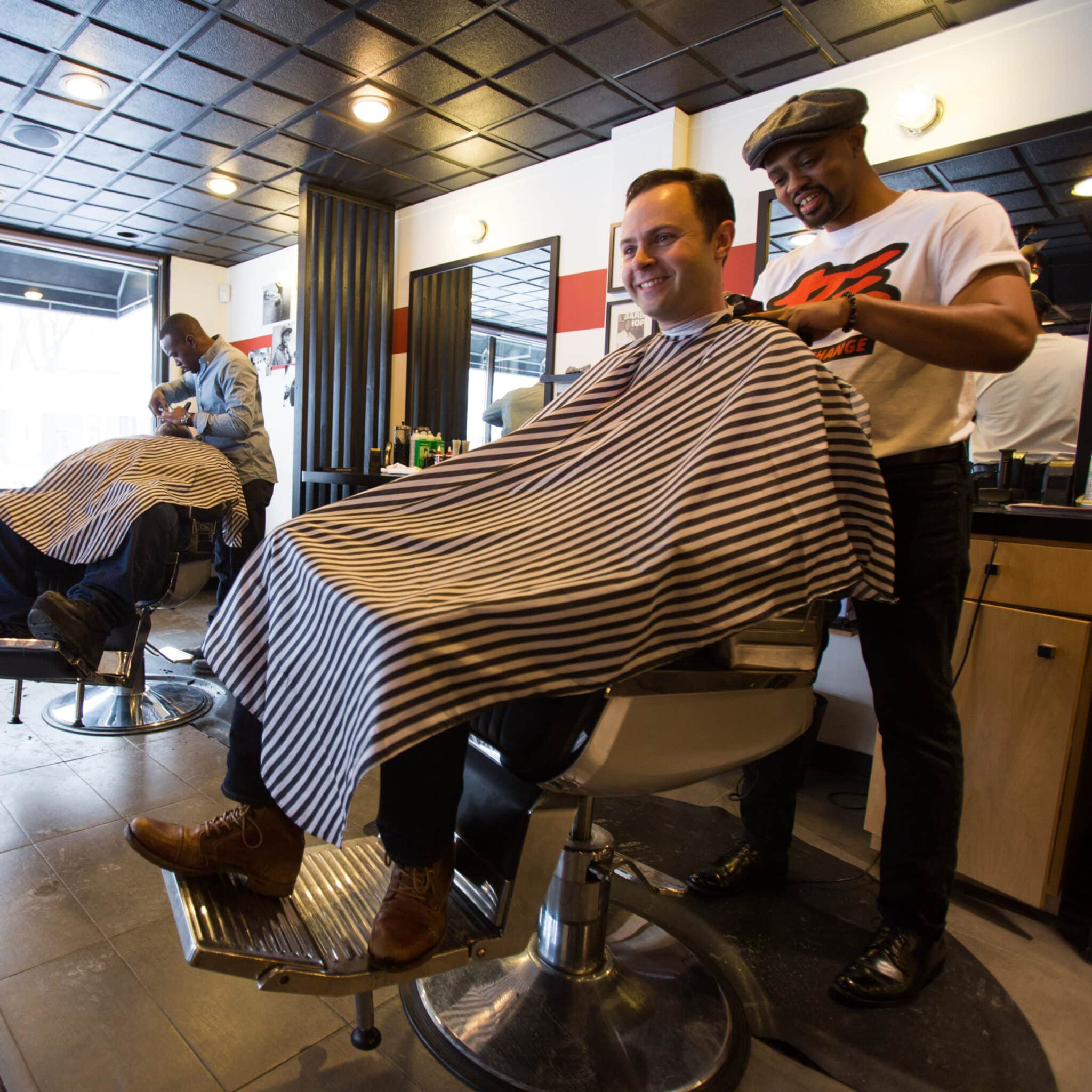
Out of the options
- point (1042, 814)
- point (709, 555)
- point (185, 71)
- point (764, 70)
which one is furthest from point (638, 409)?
point (185, 71)

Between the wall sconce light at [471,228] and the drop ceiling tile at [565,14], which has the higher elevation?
the drop ceiling tile at [565,14]

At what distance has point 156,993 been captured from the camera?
1295 millimetres

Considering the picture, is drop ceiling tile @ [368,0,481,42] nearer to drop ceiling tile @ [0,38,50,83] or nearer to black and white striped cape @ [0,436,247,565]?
drop ceiling tile @ [0,38,50,83]

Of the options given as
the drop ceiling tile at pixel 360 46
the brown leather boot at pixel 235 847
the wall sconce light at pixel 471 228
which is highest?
the drop ceiling tile at pixel 360 46

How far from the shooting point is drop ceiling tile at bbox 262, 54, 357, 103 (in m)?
3.14

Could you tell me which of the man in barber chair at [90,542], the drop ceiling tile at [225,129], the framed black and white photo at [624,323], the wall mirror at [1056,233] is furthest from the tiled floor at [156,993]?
the drop ceiling tile at [225,129]

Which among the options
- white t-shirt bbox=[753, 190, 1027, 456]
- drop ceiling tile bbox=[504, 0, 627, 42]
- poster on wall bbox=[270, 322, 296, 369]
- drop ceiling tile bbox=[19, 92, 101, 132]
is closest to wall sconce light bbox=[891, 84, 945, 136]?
drop ceiling tile bbox=[504, 0, 627, 42]

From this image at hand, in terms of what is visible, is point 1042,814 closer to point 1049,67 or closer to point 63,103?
point 1049,67

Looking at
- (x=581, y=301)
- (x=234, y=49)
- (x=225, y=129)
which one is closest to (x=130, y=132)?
(x=225, y=129)

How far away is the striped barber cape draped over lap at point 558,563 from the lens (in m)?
0.81

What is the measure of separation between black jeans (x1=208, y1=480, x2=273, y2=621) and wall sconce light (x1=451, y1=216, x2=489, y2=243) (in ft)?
6.43

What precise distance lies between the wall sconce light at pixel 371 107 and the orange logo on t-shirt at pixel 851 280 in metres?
2.66

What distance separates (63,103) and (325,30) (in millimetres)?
1655

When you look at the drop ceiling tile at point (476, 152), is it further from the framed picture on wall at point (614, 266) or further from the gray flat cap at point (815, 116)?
the gray flat cap at point (815, 116)
